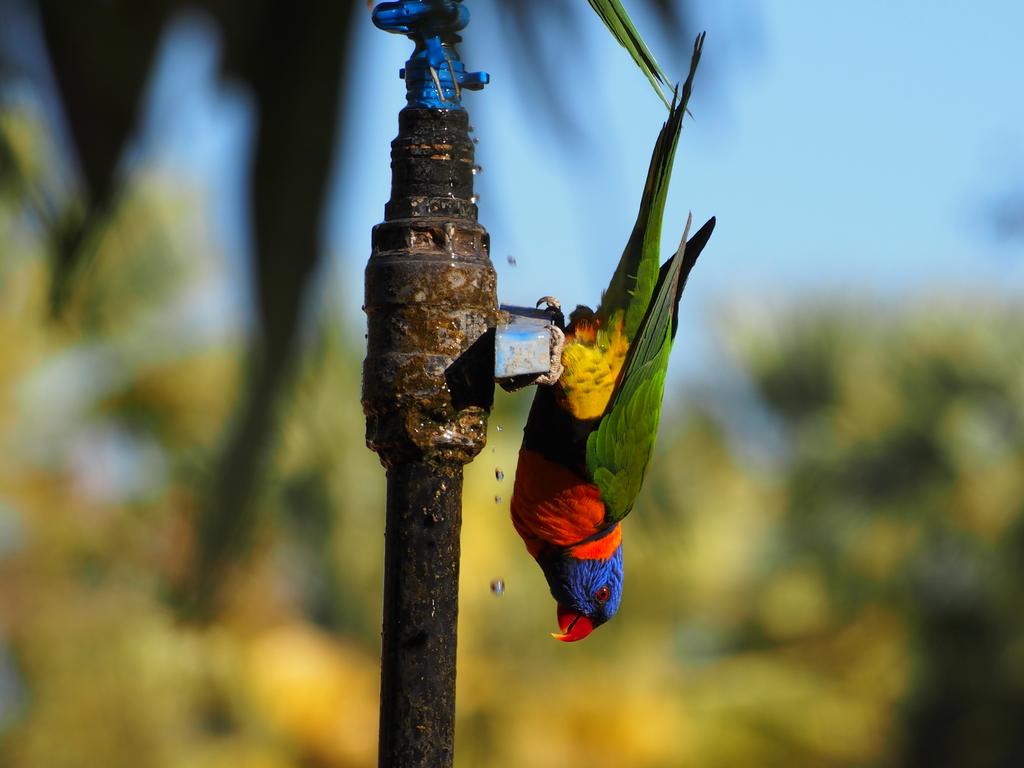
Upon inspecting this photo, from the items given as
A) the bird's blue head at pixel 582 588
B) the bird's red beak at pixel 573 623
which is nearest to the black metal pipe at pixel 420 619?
the bird's blue head at pixel 582 588

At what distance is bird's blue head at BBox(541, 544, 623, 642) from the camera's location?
7.59 feet

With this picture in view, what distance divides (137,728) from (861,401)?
7601 mm

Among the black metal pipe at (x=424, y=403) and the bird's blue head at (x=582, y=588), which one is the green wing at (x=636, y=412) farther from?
the black metal pipe at (x=424, y=403)

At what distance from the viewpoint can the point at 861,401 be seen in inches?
472

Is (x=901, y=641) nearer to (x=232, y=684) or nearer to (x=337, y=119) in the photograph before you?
(x=232, y=684)

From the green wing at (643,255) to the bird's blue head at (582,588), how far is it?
49 cm

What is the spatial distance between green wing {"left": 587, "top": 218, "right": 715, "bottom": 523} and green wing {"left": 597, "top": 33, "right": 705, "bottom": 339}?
4 cm

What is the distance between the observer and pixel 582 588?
235 cm

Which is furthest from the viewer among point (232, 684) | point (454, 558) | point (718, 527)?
point (718, 527)

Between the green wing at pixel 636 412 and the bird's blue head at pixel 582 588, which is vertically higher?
the green wing at pixel 636 412

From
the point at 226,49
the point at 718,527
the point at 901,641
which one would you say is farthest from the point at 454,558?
the point at 901,641

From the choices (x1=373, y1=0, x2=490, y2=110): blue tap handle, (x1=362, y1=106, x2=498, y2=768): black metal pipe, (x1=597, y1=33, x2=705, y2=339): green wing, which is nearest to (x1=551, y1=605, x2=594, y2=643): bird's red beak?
(x1=597, y1=33, x2=705, y2=339): green wing

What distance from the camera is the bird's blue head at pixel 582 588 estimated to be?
231 centimetres

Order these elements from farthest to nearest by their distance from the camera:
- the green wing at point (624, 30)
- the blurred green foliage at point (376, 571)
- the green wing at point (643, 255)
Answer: the blurred green foliage at point (376, 571), the green wing at point (643, 255), the green wing at point (624, 30)
